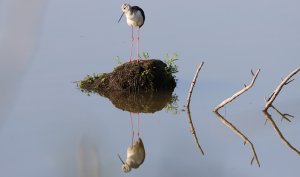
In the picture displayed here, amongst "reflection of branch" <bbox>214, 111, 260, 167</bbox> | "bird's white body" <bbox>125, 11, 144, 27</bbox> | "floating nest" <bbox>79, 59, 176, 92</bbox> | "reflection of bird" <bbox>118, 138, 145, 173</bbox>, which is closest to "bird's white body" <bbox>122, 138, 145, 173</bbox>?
"reflection of bird" <bbox>118, 138, 145, 173</bbox>

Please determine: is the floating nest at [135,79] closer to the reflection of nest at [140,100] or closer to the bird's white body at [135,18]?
the reflection of nest at [140,100]

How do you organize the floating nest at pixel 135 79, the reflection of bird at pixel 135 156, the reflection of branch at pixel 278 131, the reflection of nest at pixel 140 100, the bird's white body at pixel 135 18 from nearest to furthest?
the reflection of bird at pixel 135 156
the reflection of branch at pixel 278 131
the reflection of nest at pixel 140 100
the bird's white body at pixel 135 18
the floating nest at pixel 135 79

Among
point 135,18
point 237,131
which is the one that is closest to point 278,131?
→ point 237,131

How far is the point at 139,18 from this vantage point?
8.05m

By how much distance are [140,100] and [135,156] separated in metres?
2.28

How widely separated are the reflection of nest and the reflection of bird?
4.09ft

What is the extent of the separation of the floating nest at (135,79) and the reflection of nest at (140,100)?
85 mm

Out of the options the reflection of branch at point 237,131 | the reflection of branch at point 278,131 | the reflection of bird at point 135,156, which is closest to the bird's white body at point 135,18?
the reflection of branch at point 237,131

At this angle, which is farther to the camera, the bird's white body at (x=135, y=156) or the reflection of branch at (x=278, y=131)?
the reflection of branch at (x=278, y=131)

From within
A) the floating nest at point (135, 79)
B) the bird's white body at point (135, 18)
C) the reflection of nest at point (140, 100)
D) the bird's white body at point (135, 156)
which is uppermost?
the bird's white body at point (135, 18)

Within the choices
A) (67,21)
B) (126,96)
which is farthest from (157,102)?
(67,21)

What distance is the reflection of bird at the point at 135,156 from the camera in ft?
17.3

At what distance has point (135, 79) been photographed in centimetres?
822

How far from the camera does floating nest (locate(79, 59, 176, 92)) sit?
8.23 meters
